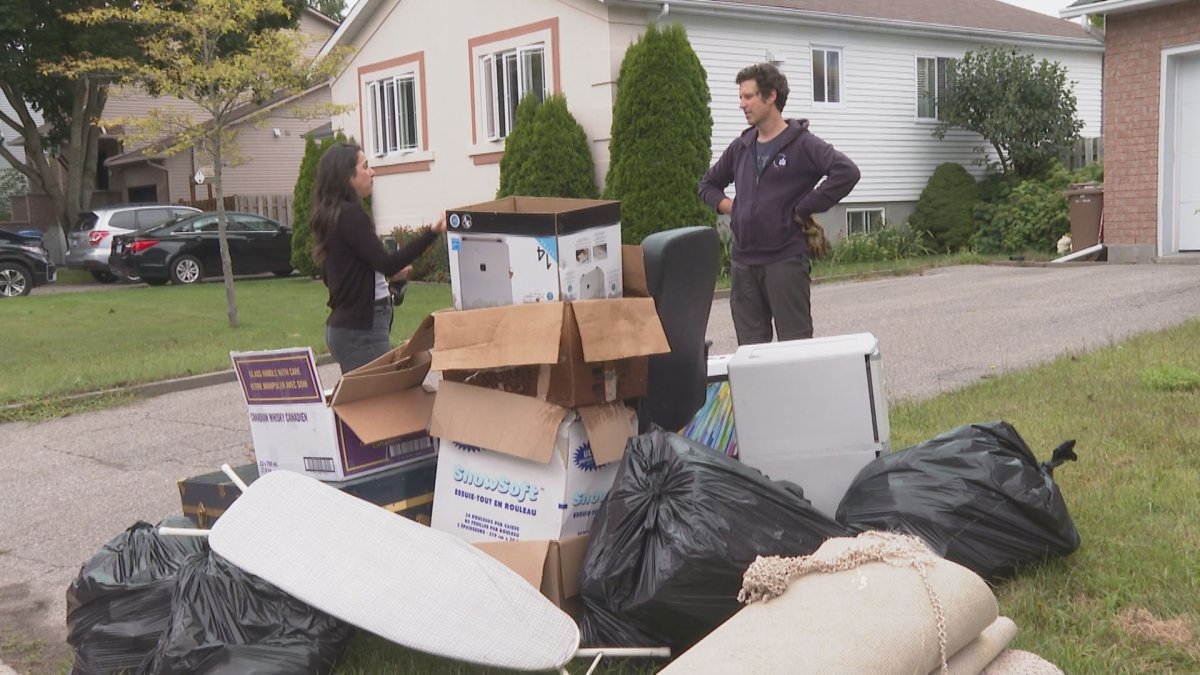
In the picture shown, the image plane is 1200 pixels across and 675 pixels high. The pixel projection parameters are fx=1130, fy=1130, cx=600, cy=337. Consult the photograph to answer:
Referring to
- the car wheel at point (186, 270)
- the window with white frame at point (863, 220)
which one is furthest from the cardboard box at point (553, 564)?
the car wheel at point (186, 270)

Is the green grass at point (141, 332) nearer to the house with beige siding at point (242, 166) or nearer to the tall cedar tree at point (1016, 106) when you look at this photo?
the tall cedar tree at point (1016, 106)

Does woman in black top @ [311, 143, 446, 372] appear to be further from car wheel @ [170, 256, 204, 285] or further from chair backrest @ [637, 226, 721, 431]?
car wheel @ [170, 256, 204, 285]

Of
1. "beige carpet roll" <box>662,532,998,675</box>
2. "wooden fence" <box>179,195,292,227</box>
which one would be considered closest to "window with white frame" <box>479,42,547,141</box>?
"wooden fence" <box>179,195,292,227</box>

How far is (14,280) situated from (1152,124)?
18639mm

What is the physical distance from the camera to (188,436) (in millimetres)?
7871

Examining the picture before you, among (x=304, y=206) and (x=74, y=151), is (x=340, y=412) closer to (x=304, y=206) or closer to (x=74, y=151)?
(x=304, y=206)

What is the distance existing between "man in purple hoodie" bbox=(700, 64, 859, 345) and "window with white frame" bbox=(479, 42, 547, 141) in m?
12.8

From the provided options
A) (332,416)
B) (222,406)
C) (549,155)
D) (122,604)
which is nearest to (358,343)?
(332,416)

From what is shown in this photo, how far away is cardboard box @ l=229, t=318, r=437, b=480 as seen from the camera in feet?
13.0

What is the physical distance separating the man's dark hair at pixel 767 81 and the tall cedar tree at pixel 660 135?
10.3 meters

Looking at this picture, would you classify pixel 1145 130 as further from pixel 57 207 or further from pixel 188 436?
pixel 57 207

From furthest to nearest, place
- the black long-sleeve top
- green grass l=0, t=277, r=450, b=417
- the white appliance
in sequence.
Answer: green grass l=0, t=277, r=450, b=417, the black long-sleeve top, the white appliance

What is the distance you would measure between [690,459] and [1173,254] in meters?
15.0

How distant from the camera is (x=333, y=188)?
4926 millimetres
